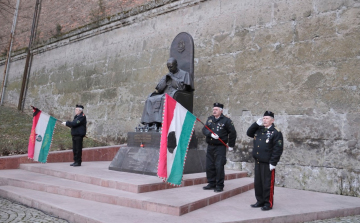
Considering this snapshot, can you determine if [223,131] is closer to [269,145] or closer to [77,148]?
[269,145]

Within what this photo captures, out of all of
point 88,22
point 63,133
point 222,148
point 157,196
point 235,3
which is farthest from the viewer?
point 88,22

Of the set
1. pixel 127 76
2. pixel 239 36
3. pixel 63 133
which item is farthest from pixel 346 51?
pixel 63 133

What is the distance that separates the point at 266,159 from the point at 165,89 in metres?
3.57

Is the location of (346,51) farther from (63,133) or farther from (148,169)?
(63,133)

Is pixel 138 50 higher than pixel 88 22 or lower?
lower

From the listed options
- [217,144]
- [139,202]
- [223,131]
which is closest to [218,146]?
A: [217,144]

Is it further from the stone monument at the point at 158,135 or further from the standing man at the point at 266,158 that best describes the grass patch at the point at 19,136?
the standing man at the point at 266,158

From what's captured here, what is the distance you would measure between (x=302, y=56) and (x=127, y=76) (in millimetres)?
6059

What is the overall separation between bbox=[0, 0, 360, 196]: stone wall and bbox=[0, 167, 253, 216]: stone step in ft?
5.10

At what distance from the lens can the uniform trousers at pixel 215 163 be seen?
567cm

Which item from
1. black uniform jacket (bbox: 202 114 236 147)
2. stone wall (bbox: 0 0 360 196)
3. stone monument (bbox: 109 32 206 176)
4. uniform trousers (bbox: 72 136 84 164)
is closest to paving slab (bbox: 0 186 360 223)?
black uniform jacket (bbox: 202 114 236 147)

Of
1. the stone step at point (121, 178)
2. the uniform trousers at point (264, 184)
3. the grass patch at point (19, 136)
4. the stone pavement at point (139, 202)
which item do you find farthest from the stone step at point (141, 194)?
the grass patch at point (19, 136)

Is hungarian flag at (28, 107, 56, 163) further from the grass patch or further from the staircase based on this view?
the grass patch

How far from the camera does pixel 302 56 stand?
7.21 meters
